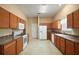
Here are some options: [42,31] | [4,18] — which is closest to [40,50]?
[4,18]

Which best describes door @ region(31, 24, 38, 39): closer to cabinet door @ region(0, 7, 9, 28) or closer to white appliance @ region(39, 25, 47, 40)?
white appliance @ region(39, 25, 47, 40)

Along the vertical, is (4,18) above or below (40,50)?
above

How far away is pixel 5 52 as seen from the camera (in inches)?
130

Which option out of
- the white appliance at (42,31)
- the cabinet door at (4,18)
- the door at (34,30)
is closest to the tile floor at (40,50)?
the cabinet door at (4,18)

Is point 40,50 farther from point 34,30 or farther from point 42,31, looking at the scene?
point 34,30

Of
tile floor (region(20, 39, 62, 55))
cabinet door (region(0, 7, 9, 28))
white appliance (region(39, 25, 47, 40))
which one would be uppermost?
cabinet door (region(0, 7, 9, 28))

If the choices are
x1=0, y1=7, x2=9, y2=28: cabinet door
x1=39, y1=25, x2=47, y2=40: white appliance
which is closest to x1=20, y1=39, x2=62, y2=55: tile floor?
x1=0, y1=7, x2=9, y2=28: cabinet door

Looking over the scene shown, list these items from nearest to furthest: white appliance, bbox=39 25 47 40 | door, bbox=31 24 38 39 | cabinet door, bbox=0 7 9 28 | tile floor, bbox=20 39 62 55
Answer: cabinet door, bbox=0 7 9 28 < tile floor, bbox=20 39 62 55 < white appliance, bbox=39 25 47 40 < door, bbox=31 24 38 39

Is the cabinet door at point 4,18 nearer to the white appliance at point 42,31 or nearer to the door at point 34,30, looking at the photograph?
the white appliance at point 42,31

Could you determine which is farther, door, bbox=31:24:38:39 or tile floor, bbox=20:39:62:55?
door, bbox=31:24:38:39

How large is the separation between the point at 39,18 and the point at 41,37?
2041 millimetres

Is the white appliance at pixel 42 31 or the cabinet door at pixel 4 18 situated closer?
the cabinet door at pixel 4 18
